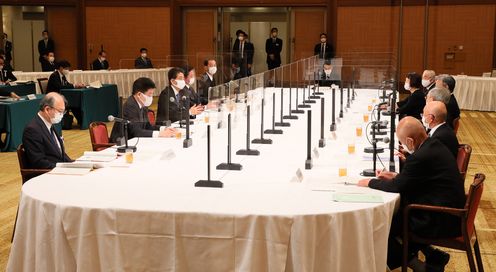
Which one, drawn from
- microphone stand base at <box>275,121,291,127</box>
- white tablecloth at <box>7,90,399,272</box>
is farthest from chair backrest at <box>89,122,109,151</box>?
white tablecloth at <box>7,90,399,272</box>

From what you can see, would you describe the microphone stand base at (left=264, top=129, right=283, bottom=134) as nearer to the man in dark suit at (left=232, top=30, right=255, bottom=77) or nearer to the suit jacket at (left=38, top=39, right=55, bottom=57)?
the man in dark suit at (left=232, top=30, right=255, bottom=77)

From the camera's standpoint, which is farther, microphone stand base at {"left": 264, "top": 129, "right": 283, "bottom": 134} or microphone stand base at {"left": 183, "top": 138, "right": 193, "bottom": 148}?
microphone stand base at {"left": 264, "top": 129, "right": 283, "bottom": 134}

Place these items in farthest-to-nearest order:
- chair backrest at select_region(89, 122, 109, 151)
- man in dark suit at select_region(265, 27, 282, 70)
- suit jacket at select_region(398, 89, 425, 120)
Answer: man in dark suit at select_region(265, 27, 282, 70), suit jacket at select_region(398, 89, 425, 120), chair backrest at select_region(89, 122, 109, 151)

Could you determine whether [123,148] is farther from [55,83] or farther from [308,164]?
[55,83]

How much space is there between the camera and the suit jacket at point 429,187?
4137mm

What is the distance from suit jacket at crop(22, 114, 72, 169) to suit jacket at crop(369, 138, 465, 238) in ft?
8.52

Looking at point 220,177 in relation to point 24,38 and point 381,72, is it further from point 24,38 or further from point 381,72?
point 24,38

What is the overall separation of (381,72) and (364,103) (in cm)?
331

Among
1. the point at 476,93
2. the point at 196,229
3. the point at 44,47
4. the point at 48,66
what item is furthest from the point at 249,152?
the point at 44,47

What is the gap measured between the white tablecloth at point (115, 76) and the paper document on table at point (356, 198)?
1135 centimetres

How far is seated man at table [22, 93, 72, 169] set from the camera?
5312 mm

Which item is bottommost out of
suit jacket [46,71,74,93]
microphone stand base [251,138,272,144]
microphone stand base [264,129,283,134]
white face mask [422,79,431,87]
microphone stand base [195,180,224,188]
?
microphone stand base [195,180,224,188]

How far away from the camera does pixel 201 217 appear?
358cm

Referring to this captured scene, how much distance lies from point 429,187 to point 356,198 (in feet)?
1.96
